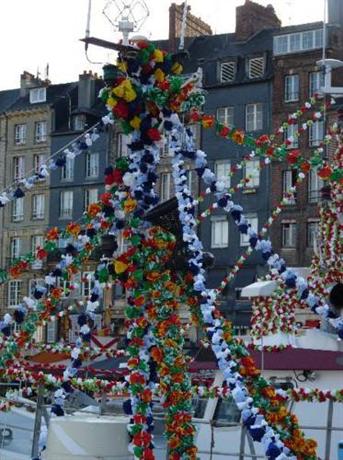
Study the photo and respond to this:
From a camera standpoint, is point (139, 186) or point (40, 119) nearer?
point (139, 186)

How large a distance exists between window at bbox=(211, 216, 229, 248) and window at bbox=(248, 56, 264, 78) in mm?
6467

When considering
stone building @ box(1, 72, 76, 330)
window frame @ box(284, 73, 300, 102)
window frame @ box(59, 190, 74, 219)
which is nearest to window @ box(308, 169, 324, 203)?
window frame @ box(284, 73, 300, 102)

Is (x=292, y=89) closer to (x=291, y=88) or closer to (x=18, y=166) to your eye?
(x=291, y=88)

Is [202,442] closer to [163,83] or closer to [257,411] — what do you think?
[257,411]

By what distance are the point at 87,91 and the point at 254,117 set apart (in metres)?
10.6

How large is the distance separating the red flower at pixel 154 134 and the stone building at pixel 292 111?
35451 mm

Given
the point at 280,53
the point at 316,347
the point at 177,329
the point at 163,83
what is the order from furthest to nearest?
1. the point at 280,53
2. the point at 316,347
3. the point at 177,329
4. the point at 163,83

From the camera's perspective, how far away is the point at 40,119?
5512 centimetres

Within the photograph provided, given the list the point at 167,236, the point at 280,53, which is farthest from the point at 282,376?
the point at 280,53

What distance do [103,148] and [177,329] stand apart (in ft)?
141

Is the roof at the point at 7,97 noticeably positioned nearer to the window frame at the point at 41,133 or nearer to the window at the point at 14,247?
the window frame at the point at 41,133

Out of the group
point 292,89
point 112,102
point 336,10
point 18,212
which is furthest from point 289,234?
point 112,102

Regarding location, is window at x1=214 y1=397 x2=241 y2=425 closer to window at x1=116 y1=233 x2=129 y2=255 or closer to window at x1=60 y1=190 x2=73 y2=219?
window at x1=116 y1=233 x2=129 y2=255

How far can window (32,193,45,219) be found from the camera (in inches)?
2147
